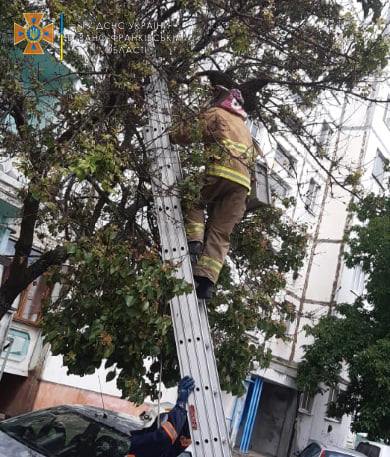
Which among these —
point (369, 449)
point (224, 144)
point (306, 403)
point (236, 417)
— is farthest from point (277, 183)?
point (306, 403)

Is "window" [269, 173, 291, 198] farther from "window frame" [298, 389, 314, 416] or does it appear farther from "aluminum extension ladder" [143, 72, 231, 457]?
"window frame" [298, 389, 314, 416]

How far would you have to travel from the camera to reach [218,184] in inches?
184

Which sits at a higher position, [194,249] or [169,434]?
[194,249]

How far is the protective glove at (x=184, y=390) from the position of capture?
3.73m

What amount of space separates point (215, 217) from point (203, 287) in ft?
2.32

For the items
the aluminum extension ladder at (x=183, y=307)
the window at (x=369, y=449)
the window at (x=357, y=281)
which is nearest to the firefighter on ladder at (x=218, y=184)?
the aluminum extension ladder at (x=183, y=307)

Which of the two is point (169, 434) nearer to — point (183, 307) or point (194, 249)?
point (183, 307)

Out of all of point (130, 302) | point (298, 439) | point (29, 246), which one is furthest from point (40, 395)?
point (298, 439)

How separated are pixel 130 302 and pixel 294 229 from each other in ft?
12.7

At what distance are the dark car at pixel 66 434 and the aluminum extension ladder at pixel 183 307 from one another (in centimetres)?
138

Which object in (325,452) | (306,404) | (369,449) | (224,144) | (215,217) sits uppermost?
(224,144)

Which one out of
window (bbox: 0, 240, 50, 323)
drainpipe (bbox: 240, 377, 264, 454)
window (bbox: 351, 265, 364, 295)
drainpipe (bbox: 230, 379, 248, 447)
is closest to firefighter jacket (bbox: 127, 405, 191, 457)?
window (bbox: 0, 240, 50, 323)

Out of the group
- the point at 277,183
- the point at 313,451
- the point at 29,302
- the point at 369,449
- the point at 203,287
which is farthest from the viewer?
the point at 369,449

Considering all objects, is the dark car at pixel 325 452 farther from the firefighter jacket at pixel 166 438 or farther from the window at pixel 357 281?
the window at pixel 357 281
